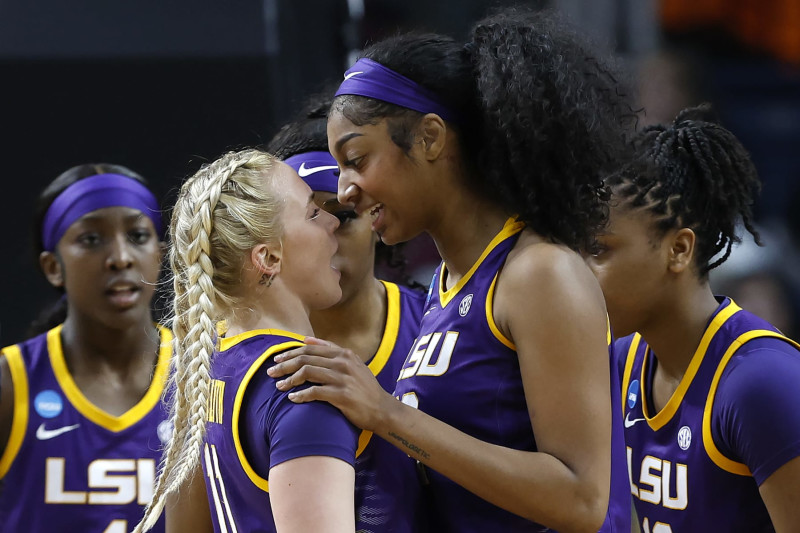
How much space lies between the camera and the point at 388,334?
9.38 feet

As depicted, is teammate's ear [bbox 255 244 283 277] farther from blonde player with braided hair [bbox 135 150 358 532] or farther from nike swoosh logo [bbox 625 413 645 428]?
nike swoosh logo [bbox 625 413 645 428]

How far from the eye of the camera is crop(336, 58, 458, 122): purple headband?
2090mm

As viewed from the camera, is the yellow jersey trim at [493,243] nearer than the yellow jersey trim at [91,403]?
Yes

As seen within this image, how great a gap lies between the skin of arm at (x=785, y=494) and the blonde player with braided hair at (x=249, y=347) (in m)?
1.04

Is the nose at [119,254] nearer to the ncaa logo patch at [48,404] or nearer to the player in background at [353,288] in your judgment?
the ncaa logo patch at [48,404]

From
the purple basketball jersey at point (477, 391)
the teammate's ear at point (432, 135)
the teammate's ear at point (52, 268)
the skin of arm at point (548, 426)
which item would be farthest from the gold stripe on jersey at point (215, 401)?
the teammate's ear at point (52, 268)

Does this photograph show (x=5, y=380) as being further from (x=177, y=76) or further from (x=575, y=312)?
(x=575, y=312)

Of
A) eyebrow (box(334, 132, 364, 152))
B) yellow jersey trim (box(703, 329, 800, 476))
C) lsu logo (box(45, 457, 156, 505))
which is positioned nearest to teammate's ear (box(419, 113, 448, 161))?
eyebrow (box(334, 132, 364, 152))

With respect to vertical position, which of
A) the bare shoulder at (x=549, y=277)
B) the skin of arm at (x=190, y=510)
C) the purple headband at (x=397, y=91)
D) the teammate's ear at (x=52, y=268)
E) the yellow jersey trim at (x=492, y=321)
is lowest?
the skin of arm at (x=190, y=510)

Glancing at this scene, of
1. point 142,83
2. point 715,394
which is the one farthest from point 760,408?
point 142,83

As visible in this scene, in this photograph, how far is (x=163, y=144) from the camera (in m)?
4.19

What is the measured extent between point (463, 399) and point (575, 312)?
295 mm

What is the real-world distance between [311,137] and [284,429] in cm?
135

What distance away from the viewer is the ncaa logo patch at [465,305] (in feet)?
6.70
